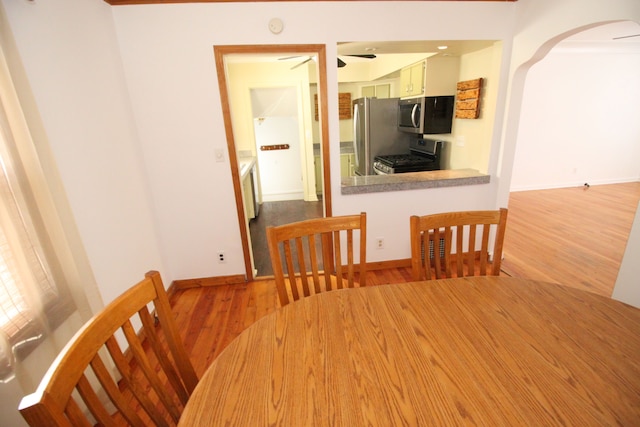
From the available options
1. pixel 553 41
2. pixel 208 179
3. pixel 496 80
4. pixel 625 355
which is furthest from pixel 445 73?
pixel 625 355

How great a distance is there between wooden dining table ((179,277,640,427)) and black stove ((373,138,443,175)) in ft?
8.56

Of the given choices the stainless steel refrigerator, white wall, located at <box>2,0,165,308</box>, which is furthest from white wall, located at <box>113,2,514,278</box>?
the stainless steel refrigerator

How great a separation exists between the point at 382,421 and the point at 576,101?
6.79 metres

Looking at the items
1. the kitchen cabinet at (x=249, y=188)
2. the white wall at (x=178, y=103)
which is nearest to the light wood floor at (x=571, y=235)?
the white wall at (x=178, y=103)

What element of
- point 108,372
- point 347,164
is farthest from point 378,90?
point 108,372

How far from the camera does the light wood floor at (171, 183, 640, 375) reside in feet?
7.26

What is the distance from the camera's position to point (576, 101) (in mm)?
5172

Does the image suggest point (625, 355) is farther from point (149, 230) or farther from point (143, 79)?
point (143, 79)

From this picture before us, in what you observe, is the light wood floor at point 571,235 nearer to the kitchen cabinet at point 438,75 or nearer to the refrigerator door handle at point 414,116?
the refrigerator door handle at point 414,116

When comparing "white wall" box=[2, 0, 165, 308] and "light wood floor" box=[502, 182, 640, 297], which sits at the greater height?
"white wall" box=[2, 0, 165, 308]

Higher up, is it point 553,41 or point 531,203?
point 553,41

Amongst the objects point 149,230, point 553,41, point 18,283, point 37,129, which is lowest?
point 149,230

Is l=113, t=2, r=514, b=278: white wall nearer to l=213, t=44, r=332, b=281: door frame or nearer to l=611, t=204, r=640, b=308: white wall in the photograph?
l=213, t=44, r=332, b=281: door frame

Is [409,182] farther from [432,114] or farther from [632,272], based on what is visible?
[632,272]
